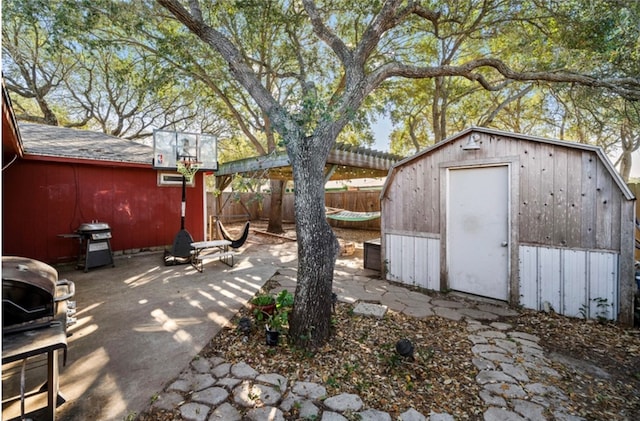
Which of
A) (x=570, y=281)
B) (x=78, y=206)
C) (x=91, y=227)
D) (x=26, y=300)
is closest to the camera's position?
(x=26, y=300)

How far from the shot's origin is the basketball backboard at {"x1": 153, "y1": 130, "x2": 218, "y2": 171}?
21.5 ft

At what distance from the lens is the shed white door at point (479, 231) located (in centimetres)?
405

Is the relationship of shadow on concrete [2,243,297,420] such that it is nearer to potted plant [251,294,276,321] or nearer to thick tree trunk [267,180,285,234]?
potted plant [251,294,276,321]

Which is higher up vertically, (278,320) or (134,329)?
(278,320)

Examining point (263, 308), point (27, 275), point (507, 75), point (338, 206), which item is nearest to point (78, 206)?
point (27, 275)

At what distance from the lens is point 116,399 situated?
2.25 m

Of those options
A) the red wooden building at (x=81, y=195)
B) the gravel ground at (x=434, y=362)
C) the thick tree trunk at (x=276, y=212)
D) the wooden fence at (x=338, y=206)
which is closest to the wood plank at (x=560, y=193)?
the gravel ground at (x=434, y=362)

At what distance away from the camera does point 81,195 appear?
6.26m

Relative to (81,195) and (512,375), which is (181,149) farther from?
(512,375)

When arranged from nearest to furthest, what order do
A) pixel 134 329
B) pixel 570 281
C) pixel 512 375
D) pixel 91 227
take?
1. pixel 512 375
2. pixel 134 329
3. pixel 570 281
4. pixel 91 227

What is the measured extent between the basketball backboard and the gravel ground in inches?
185

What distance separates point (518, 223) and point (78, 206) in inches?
321

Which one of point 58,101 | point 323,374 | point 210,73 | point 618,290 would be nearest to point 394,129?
point 210,73

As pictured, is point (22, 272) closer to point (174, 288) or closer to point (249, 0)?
point (174, 288)
